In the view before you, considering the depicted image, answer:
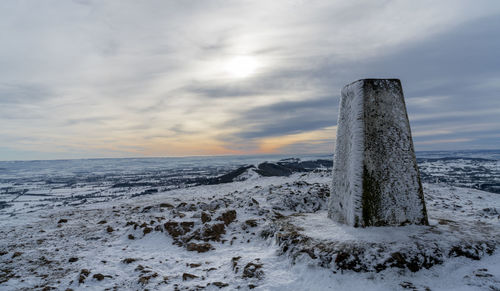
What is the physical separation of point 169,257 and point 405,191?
667cm

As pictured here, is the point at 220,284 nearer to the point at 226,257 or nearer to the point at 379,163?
the point at 226,257

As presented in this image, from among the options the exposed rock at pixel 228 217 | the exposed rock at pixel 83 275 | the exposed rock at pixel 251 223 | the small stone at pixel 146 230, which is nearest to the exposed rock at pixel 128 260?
the exposed rock at pixel 83 275

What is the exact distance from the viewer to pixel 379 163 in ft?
20.7

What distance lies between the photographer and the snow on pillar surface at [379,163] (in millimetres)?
6191

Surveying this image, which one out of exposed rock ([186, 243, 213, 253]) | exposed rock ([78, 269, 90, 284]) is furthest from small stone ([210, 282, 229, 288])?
exposed rock ([78, 269, 90, 284])

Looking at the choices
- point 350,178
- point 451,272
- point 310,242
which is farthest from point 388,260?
point 350,178

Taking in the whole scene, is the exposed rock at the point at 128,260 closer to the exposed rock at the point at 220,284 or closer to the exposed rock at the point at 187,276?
the exposed rock at the point at 187,276

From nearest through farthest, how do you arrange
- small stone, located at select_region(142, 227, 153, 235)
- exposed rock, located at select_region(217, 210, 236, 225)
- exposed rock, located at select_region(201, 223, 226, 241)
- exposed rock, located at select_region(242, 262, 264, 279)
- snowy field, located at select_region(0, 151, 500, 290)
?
snowy field, located at select_region(0, 151, 500, 290) < exposed rock, located at select_region(242, 262, 264, 279) < exposed rock, located at select_region(201, 223, 226, 241) < small stone, located at select_region(142, 227, 153, 235) < exposed rock, located at select_region(217, 210, 236, 225)

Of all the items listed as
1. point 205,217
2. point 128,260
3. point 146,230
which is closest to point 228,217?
point 205,217

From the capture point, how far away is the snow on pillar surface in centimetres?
619

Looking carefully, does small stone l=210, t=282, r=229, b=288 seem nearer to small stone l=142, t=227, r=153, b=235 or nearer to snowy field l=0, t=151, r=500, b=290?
snowy field l=0, t=151, r=500, b=290

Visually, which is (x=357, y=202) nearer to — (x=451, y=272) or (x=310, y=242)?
(x=310, y=242)

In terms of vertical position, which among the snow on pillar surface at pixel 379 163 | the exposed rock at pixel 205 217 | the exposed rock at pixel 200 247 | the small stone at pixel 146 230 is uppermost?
the snow on pillar surface at pixel 379 163

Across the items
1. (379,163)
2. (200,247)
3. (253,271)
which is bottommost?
(200,247)
